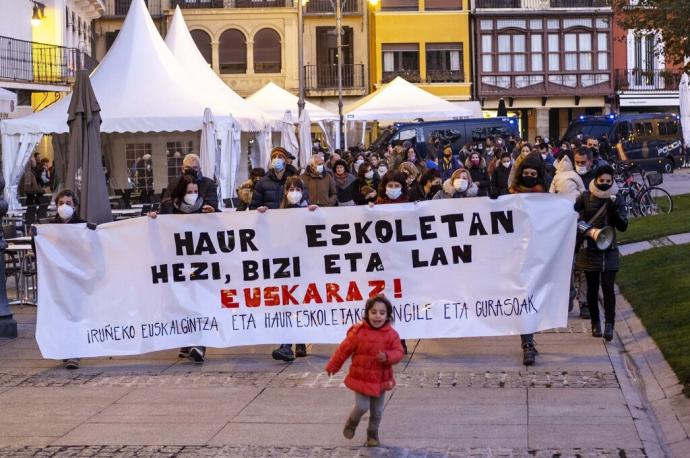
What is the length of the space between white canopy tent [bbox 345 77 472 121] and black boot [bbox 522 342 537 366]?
1030 inches

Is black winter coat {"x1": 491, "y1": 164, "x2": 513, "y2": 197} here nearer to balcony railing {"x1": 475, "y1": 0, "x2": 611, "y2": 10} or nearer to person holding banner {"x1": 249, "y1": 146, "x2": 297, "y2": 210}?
person holding banner {"x1": 249, "y1": 146, "x2": 297, "y2": 210}

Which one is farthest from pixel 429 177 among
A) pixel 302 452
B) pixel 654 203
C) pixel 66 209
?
pixel 654 203

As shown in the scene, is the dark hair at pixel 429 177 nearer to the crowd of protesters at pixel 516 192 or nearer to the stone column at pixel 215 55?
the crowd of protesters at pixel 516 192

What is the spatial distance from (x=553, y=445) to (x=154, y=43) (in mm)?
20339

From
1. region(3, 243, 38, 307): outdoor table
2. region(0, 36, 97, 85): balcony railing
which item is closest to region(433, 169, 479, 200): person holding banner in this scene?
region(3, 243, 38, 307): outdoor table

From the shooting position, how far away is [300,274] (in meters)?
12.4

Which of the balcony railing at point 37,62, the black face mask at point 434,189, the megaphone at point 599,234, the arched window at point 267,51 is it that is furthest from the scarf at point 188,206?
the arched window at point 267,51

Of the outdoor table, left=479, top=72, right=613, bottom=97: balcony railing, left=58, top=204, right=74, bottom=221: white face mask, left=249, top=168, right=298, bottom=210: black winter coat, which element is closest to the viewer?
left=58, top=204, right=74, bottom=221: white face mask

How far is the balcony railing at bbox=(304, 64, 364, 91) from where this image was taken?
60.2 meters

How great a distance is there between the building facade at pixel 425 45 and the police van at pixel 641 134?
1489cm

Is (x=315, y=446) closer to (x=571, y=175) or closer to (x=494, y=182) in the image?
(x=571, y=175)

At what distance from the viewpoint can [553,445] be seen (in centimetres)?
870

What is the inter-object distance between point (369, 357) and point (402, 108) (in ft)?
98.8

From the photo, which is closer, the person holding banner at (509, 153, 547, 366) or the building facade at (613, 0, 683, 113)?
the person holding banner at (509, 153, 547, 366)
